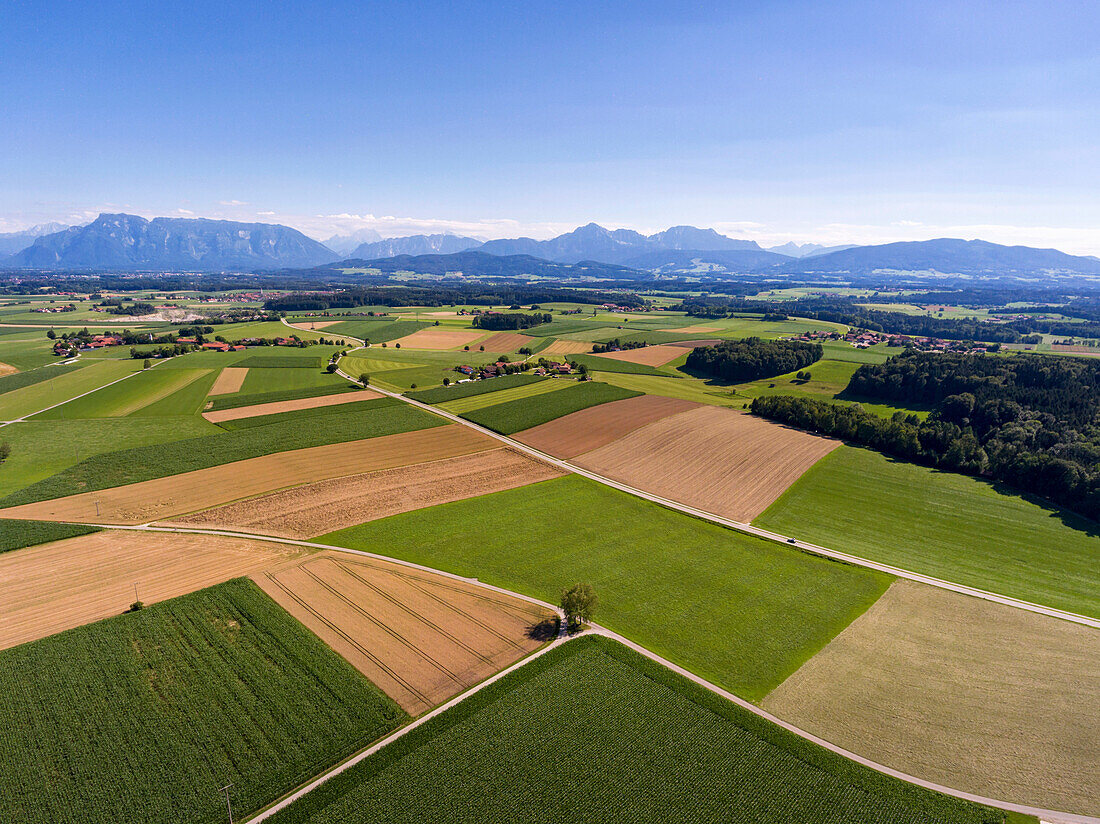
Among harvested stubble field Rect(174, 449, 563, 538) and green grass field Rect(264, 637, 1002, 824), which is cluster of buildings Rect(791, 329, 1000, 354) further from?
green grass field Rect(264, 637, 1002, 824)

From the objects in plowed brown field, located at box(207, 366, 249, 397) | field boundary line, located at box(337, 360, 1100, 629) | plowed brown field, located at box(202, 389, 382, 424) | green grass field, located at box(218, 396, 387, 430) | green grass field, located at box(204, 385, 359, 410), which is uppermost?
plowed brown field, located at box(207, 366, 249, 397)

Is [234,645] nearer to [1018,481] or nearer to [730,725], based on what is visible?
[730,725]

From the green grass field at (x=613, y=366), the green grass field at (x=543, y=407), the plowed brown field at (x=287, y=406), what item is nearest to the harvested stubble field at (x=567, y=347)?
the green grass field at (x=613, y=366)

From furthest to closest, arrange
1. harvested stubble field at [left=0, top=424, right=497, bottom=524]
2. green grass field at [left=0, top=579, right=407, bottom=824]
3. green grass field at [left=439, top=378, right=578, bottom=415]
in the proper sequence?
green grass field at [left=439, top=378, right=578, bottom=415]
harvested stubble field at [left=0, top=424, right=497, bottom=524]
green grass field at [left=0, top=579, right=407, bottom=824]

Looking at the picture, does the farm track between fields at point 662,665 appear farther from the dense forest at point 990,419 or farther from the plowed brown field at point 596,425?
the dense forest at point 990,419

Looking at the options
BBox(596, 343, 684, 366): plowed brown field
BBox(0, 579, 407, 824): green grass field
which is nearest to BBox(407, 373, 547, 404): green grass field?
BBox(596, 343, 684, 366): plowed brown field


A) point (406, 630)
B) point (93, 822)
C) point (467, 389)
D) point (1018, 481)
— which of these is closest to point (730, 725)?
point (406, 630)
